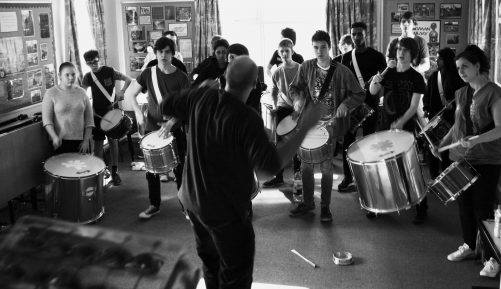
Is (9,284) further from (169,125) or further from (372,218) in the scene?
(372,218)

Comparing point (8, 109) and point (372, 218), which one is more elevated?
point (8, 109)

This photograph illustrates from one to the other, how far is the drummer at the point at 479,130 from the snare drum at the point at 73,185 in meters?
3.09

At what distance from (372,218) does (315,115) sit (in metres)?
3.05

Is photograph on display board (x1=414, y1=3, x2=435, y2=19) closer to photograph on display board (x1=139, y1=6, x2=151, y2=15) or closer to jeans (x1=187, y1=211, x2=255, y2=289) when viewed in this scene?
photograph on display board (x1=139, y1=6, x2=151, y2=15)

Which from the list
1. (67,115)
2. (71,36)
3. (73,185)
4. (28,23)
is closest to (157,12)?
(71,36)

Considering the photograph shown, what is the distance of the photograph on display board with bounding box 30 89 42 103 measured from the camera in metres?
6.79

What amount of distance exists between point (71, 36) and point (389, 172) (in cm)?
513

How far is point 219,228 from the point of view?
3086 millimetres

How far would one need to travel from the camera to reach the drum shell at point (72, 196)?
5.21 meters

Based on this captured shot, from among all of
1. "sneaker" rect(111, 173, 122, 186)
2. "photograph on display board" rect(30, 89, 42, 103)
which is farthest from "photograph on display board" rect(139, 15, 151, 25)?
"sneaker" rect(111, 173, 122, 186)

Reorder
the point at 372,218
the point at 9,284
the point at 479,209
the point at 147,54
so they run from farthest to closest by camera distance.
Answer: the point at 147,54, the point at 372,218, the point at 479,209, the point at 9,284

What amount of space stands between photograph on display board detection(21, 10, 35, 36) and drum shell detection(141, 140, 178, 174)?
2.45m

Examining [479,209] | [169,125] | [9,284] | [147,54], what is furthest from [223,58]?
[9,284]

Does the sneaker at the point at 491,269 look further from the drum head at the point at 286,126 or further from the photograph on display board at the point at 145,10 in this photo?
the photograph on display board at the point at 145,10
